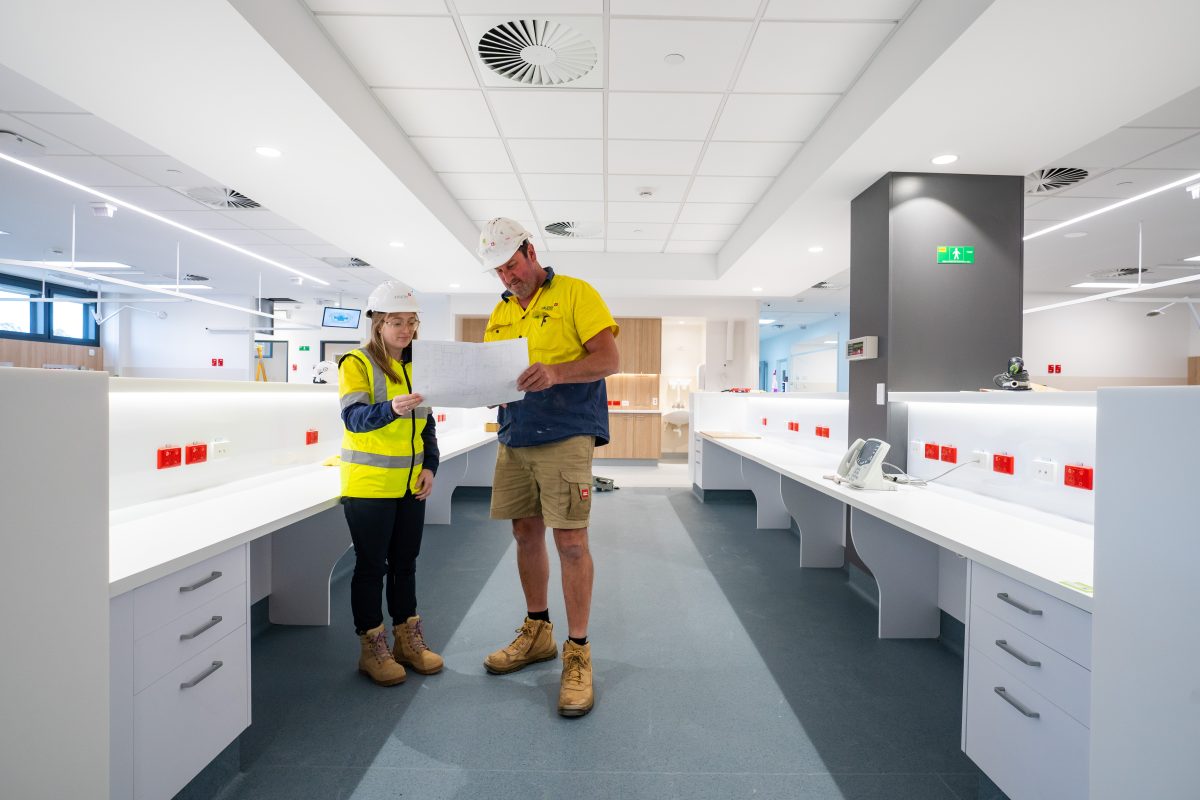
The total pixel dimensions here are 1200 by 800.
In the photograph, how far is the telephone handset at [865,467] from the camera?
8.32 feet

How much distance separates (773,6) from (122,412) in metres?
3.03

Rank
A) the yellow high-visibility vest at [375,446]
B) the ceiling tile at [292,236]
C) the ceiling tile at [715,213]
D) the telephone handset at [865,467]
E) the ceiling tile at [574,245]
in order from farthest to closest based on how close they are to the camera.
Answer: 1. the ceiling tile at [574,245]
2. the ceiling tile at [292,236]
3. the ceiling tile at [715,213]
4. the telephone handset at [865,467]
5. the yellow high-visibility vest at [375,446]

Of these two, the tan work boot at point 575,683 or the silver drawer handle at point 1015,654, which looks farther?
the tan work boot at point 575,683

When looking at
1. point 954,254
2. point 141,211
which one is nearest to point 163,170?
point 141,211

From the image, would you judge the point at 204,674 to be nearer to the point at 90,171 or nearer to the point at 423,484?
the point at 423,484

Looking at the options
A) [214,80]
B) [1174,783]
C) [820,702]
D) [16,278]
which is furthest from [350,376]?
[16,278]

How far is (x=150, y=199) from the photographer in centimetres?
529

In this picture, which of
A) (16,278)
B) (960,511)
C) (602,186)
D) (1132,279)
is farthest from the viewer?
(16,278)

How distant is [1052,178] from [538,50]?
4.08 metres

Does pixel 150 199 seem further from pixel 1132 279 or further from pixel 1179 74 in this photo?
pixel 1132 279

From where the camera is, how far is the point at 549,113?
342 centimetres

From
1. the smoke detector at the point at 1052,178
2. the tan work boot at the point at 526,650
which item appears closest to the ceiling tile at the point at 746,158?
the smoke detector at the point at 1052,178

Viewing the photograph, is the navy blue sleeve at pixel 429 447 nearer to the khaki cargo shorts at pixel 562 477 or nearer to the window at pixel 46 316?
the khaki cargo shorts at pixel 562 477

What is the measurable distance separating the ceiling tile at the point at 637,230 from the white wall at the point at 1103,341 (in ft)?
23.0
